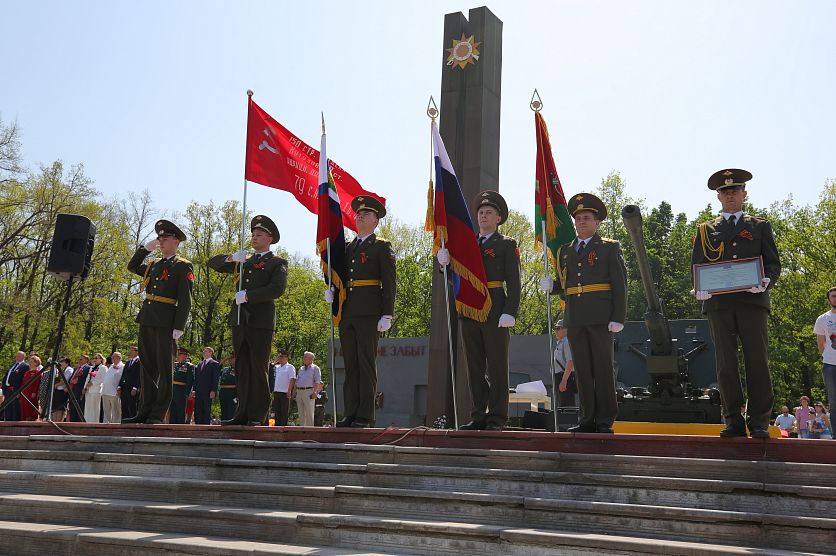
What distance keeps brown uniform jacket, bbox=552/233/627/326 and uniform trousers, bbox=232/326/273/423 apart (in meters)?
3.27

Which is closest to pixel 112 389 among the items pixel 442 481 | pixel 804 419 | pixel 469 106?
pixel 469 106

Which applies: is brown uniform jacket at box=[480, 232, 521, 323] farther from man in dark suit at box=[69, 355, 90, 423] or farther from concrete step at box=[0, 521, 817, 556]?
man in dark suit at box=[69, 355, 90, 423]

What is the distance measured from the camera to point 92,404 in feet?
51.5

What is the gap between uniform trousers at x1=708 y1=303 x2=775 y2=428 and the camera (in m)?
5.96

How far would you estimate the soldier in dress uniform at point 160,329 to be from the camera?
8750 millimetres

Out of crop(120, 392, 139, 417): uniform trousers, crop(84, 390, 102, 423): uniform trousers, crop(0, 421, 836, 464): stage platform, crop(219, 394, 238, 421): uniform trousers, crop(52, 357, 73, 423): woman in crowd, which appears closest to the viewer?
crop(0, 421, 836, 464): stage platform

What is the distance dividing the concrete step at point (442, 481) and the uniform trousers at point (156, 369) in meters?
1.40

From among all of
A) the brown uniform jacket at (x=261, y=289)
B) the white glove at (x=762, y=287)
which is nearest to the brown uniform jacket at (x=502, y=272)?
the white glove at (x=762, y=287)

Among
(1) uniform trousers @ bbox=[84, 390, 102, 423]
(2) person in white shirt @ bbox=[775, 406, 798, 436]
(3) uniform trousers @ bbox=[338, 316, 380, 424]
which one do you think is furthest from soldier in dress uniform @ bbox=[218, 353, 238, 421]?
(2) person in white shirt @ bbox=[775, 406, 798, 436]

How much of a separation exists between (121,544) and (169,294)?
397 cm

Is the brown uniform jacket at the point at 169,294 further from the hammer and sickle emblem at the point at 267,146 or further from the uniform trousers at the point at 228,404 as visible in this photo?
the uniform trousers at the point at 228,404

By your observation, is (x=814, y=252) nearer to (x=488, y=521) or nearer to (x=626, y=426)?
(x=626, y=426)

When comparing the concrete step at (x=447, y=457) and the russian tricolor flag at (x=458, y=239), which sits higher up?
the russian tricolor flag at (x=458, y=239)

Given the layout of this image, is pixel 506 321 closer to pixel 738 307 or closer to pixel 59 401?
pixel 738 307
